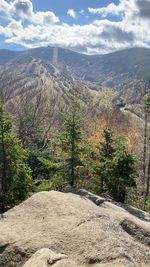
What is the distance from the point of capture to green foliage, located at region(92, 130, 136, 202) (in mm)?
44969

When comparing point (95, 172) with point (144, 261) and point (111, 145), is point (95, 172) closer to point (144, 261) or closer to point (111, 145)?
point (111, 145)

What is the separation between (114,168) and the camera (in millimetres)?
45469

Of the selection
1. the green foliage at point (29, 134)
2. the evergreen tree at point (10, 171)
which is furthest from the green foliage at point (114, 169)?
the green foliage at point (29, 134)

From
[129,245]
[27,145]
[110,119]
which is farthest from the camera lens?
[110,119]

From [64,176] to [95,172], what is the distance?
17.4 feet

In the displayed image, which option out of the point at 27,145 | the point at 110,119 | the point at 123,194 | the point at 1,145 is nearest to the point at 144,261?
the point at 1,145

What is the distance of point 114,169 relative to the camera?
Result: 149 ft

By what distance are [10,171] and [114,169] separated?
12.7m

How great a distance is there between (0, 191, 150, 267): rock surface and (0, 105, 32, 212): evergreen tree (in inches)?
666

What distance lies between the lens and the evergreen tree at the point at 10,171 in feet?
137

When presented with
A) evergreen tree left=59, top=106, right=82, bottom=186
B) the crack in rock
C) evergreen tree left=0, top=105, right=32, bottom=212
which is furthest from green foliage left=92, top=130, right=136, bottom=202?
the crack in rock

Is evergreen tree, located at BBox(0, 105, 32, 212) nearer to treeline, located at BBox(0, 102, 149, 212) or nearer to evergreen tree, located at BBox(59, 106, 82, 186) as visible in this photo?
treeline, located at BBox(0, 102, 149, 212)

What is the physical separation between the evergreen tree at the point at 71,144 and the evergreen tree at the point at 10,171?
493 cm

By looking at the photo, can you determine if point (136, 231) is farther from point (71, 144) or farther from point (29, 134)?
point (29, 134)
